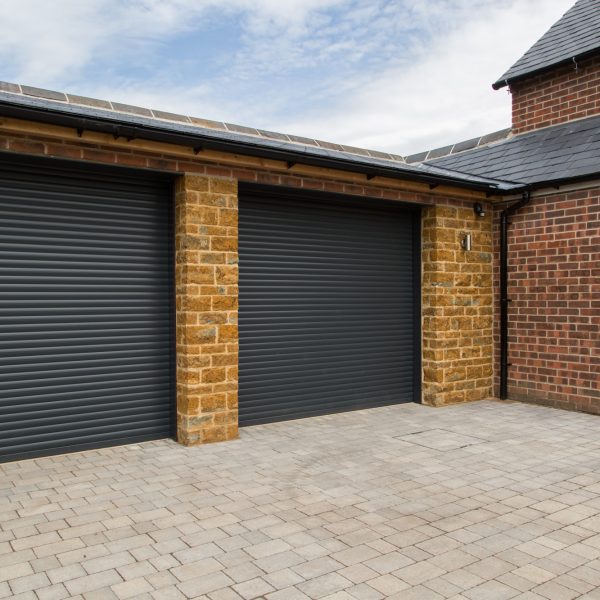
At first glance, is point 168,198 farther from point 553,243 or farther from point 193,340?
point 553,243

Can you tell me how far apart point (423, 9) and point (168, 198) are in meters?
5.39

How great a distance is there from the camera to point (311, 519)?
4.12 meters

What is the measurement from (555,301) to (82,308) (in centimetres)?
657

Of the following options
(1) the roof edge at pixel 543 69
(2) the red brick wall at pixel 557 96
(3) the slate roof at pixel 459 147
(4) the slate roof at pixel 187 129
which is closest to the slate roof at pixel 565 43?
(1) the roof edge at pixel 543 69

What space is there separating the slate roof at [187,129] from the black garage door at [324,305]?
754 mm

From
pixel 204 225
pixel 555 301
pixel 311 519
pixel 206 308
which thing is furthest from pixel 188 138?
pixel 555 301

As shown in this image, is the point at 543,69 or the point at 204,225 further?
the point at 543,69

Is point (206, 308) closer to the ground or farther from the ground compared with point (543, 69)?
closer to the ground

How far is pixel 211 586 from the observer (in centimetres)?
316

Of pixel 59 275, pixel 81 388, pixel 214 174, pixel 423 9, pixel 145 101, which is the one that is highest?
pixel 423 9

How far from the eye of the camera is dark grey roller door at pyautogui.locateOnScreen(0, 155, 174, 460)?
5.59 m

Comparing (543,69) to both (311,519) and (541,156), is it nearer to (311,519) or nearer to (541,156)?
(541,156)

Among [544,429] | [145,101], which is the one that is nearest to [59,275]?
[145,101]

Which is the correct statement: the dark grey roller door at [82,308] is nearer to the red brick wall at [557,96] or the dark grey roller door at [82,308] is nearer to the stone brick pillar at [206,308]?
the stone brick pillar at [206,308]
